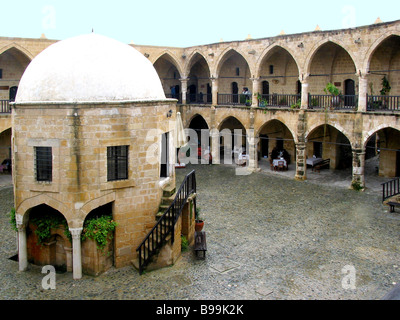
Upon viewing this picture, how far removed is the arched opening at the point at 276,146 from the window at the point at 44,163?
1634 centimetres

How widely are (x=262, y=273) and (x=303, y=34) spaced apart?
1377 cm

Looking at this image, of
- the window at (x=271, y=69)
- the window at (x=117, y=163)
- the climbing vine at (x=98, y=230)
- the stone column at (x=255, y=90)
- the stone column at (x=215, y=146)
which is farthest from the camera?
the stone column at (x=215, y=146)

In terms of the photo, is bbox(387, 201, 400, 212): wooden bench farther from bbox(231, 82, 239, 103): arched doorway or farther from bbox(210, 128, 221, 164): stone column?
bbox(231, 82, 239, 103): arched doorway

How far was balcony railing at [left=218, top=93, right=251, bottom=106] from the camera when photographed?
25.4 meters

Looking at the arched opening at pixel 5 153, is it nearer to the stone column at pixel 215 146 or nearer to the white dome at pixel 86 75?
the stone column at pixel 215 146

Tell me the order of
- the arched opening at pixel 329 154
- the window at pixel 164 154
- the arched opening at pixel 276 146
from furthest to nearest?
the arched opening at pixel 276 146
the arched opening at pixel 329 154
the window at pixel 164 154

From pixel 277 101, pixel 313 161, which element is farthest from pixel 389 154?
pixel 277 101

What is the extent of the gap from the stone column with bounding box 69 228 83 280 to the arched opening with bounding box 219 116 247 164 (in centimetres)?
1757

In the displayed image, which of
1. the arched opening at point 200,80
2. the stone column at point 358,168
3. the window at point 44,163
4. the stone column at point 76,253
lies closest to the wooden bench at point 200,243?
the stone column at point 76,253

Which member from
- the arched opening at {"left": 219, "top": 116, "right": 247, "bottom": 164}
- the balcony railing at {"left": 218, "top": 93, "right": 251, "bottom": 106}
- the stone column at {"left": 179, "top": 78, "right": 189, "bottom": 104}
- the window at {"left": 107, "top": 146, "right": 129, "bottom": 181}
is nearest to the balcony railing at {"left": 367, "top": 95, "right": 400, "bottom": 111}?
the balcony railing at {"left": 218, "top": 93, "right": 251, "bottom": 106}

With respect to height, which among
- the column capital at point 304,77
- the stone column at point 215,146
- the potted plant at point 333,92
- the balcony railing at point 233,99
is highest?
the column capital at point 304,77

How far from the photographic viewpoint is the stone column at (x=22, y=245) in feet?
35.8

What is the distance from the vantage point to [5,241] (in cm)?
1341

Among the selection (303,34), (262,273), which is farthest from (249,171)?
(262,273)
